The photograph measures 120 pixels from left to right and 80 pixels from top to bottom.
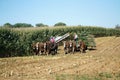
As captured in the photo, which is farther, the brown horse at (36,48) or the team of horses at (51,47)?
the brown horse at (36,48)

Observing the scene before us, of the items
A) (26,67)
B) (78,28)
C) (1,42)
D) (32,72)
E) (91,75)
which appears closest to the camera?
(91,75)

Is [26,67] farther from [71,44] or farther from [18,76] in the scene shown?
[71,44]

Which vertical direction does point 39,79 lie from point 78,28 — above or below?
below

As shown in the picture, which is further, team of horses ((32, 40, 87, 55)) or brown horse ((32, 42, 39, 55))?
brown horse ((32, 42, 39, 55))

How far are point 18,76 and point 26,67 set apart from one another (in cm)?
294

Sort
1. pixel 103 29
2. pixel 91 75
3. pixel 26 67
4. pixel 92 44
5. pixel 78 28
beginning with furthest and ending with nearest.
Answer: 1. pixel 103 29
2. pixel 78 28
3. pixel 92 44
4. pixel 26 67
5. pixel 91 75

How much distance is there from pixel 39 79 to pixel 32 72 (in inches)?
78.7

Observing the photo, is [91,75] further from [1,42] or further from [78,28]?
[78,28]

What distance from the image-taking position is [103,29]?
5250 cm

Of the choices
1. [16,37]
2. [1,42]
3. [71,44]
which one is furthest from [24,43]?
[71,44]

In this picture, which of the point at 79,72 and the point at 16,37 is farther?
the point at 16,37

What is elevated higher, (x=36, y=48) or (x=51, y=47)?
(x=51, y=47)

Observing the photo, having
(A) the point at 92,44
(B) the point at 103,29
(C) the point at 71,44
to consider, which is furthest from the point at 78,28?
(C) the point at 71,44

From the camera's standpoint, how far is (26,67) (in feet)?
55.7
